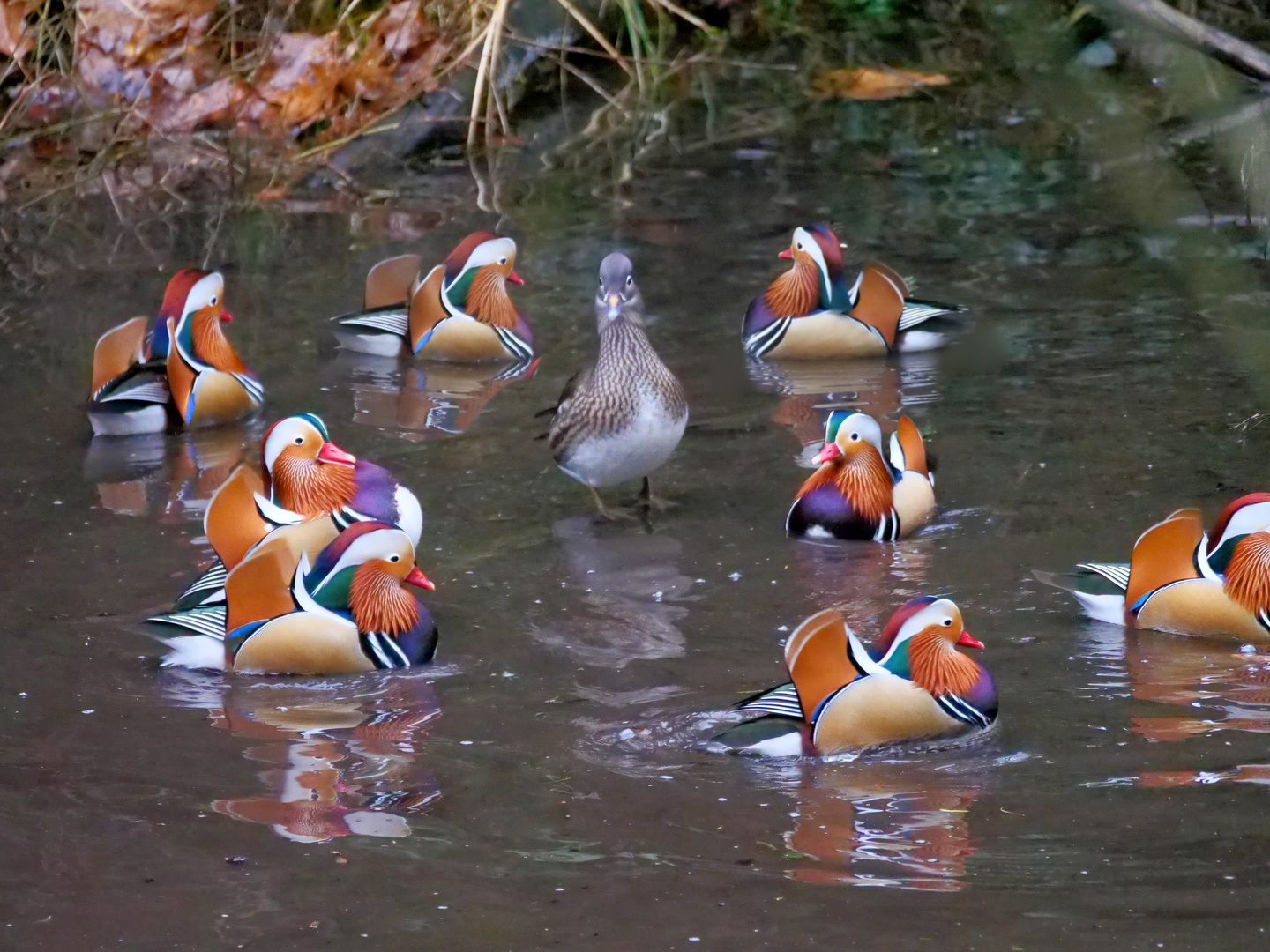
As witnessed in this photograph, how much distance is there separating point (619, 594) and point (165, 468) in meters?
2.26

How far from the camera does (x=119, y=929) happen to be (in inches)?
127

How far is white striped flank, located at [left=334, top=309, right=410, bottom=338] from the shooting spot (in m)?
7.71

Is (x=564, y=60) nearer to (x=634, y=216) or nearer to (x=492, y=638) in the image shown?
(x=634, y=216)

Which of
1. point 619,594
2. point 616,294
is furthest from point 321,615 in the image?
point 616,294

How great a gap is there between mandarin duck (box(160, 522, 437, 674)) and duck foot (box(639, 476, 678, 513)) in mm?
1473

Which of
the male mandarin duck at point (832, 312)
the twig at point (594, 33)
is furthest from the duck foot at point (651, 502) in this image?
the twig at point (594, 33)

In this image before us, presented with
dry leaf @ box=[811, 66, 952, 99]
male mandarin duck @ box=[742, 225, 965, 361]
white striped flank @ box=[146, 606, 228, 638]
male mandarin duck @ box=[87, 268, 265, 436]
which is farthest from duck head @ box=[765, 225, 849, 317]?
dry leaf @ box=[811, 66, 952, 99]

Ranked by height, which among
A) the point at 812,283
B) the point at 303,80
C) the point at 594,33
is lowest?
the point at 812,283

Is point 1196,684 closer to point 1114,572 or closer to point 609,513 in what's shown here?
point 1114,572

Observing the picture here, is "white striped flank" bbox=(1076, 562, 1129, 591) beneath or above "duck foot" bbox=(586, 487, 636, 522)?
above

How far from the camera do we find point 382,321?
772 centimetres

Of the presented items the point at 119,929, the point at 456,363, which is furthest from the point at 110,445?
the point at 119,929

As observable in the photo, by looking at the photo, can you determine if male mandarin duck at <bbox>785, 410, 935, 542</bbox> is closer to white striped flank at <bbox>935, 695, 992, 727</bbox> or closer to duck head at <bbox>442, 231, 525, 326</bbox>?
white striped flank at <bbox>935, 695, 992, 727</bbox>

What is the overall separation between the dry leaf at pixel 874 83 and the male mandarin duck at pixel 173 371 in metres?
6.01
